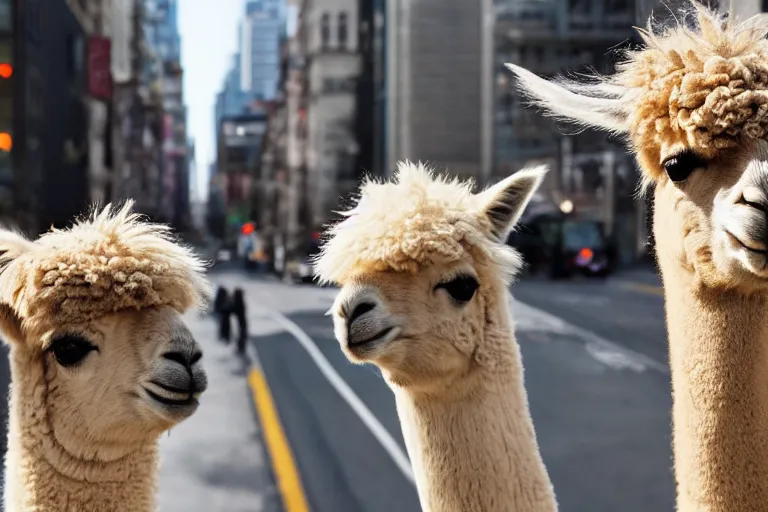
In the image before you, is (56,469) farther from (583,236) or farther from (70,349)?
(583,236)

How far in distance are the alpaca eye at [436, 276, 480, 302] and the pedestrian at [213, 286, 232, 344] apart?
6.95 ft

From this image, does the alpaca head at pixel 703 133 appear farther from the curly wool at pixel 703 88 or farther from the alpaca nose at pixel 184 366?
the alpaca nose at pixel 184 366

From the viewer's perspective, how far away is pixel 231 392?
3885 mm

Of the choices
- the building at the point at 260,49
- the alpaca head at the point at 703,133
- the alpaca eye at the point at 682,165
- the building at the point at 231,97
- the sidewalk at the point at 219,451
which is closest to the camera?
the alpaca head at the point at 703,133

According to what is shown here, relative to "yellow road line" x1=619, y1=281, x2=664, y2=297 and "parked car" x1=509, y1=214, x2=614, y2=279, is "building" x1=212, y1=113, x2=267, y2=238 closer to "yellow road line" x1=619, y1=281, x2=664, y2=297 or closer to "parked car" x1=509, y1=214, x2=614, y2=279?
"parked car" x1=509, y1=214, x2=614, y2=279

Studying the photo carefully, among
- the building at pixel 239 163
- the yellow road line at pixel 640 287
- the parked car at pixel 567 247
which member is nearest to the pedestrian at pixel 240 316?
the building at pixel 239 163

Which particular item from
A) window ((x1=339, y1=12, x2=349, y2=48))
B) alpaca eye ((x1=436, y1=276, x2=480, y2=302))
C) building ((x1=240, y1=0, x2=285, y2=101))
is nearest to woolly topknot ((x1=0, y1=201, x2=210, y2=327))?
alpaca eye ((x1=436, y1=276, x2=480, y2=302))

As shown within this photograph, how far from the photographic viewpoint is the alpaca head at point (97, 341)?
5.45 ft

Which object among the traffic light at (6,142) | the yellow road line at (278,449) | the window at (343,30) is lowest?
the yellow road line at (278,449)

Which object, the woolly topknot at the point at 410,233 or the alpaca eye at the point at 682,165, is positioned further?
the woolly topknot at the point at 410,233

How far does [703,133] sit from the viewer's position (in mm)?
1587

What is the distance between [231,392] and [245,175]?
40.2 inches

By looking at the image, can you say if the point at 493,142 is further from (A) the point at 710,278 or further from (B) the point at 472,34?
(A) the point at 710,278

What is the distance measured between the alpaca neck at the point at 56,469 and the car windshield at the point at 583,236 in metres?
2.87
